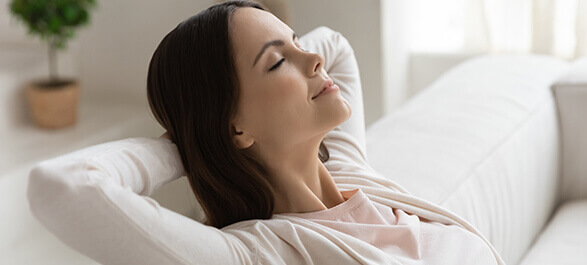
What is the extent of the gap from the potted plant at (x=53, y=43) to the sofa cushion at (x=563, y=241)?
190 centimetres

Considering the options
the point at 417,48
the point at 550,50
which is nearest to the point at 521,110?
the point at 550,50

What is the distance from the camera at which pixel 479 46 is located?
2.61 metres

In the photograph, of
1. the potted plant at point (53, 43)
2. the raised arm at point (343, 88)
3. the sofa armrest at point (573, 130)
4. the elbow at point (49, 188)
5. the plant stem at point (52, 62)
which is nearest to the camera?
the elbow at point (49, 188)

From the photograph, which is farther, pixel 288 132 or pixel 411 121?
pixel 411 121

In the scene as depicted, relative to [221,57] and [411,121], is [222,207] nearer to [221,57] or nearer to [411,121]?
[221,57]

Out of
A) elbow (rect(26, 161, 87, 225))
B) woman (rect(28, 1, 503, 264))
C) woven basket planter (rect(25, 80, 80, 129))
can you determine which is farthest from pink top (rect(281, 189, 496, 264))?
woven basket planter (rect(25, 80, 80, 129))

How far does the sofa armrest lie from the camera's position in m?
1.78

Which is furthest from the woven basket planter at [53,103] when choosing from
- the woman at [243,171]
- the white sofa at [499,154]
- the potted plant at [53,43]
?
the woman at [243,171]

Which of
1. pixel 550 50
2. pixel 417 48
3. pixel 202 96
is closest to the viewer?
pixel 202 96

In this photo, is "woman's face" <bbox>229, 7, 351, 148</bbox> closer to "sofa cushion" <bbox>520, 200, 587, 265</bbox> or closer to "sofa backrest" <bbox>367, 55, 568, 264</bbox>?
"sofa backrest" <bbox>367, 55, 568, 264</bbox>

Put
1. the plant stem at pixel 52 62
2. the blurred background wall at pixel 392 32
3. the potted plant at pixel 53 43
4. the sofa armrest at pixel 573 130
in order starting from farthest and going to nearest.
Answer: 1. the plant stem at pixel 52 62
2. the potted plant at pixel 53 43
3. the blurred background wall at pixel 392 32
4. the sofa armrest at pixel 573 130

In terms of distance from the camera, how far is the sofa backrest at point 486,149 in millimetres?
1324

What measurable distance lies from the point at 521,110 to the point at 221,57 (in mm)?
1018

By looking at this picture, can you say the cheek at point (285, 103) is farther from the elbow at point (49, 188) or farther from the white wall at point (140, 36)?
the white wall at point (140, 36)
